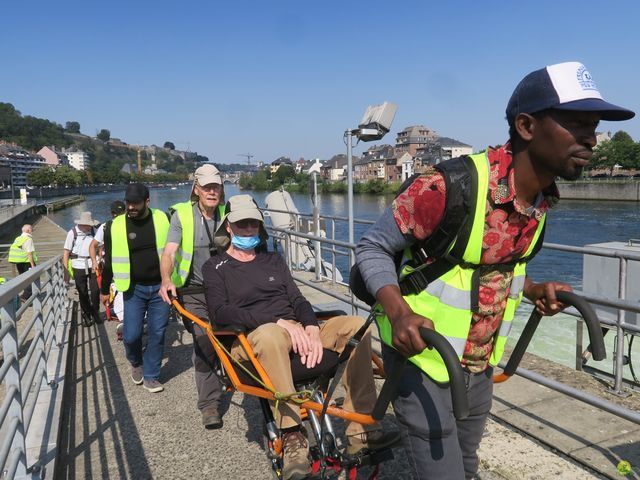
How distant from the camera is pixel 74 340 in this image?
6613 mm

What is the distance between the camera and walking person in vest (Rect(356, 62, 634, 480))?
5.31ft

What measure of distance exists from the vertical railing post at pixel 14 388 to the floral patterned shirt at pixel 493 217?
228 cm

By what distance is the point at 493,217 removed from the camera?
68.1 inches

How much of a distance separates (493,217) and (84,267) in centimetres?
747

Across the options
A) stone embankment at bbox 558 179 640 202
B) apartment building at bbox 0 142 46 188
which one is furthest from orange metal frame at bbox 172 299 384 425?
apartment building at bbox 0 142 46 188

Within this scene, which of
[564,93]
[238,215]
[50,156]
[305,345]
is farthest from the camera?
[50,156]

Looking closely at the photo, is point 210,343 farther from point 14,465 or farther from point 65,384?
point 65,384

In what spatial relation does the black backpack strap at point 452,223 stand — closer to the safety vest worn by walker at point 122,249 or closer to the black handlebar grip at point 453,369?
the black handlebar grip at point 453,369

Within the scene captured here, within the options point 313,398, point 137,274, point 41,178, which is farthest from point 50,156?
point 313,398

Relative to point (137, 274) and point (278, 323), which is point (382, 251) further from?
point (137, 274)

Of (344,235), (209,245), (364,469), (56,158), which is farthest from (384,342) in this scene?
(56,158)

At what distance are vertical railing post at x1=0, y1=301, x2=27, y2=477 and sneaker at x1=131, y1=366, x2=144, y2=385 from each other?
6.43ft

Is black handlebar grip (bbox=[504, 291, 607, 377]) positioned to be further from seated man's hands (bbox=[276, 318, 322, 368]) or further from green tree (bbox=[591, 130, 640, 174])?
green tree (bbox=[591, 130, 640, 174])

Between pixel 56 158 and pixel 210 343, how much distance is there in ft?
647
